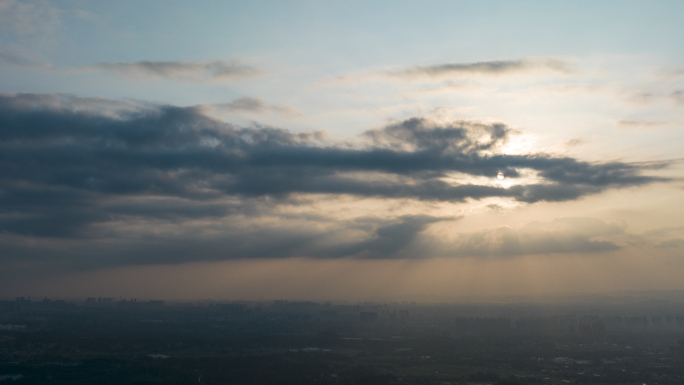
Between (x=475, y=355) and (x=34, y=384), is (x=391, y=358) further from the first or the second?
(x=34, y=384)

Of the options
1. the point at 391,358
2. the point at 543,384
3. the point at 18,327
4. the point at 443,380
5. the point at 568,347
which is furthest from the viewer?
the point at 18,327

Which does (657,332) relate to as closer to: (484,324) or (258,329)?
(484,324)

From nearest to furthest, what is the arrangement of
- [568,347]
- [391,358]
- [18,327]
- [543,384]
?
[543,384], [391,358], [568,347], [18,327]

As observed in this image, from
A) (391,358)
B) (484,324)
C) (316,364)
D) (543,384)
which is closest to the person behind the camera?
(543,384)

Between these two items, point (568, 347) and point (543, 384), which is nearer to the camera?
point (543, 384)

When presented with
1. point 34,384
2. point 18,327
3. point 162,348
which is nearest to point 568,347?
point 162,348

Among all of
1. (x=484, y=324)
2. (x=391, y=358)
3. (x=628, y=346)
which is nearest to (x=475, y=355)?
(x=391, y=358)

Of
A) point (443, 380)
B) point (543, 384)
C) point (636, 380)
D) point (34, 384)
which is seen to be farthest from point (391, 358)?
point (34, 384)

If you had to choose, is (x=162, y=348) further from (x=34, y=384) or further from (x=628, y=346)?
(x=628, y=346)

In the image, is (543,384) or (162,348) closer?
(543,384)
